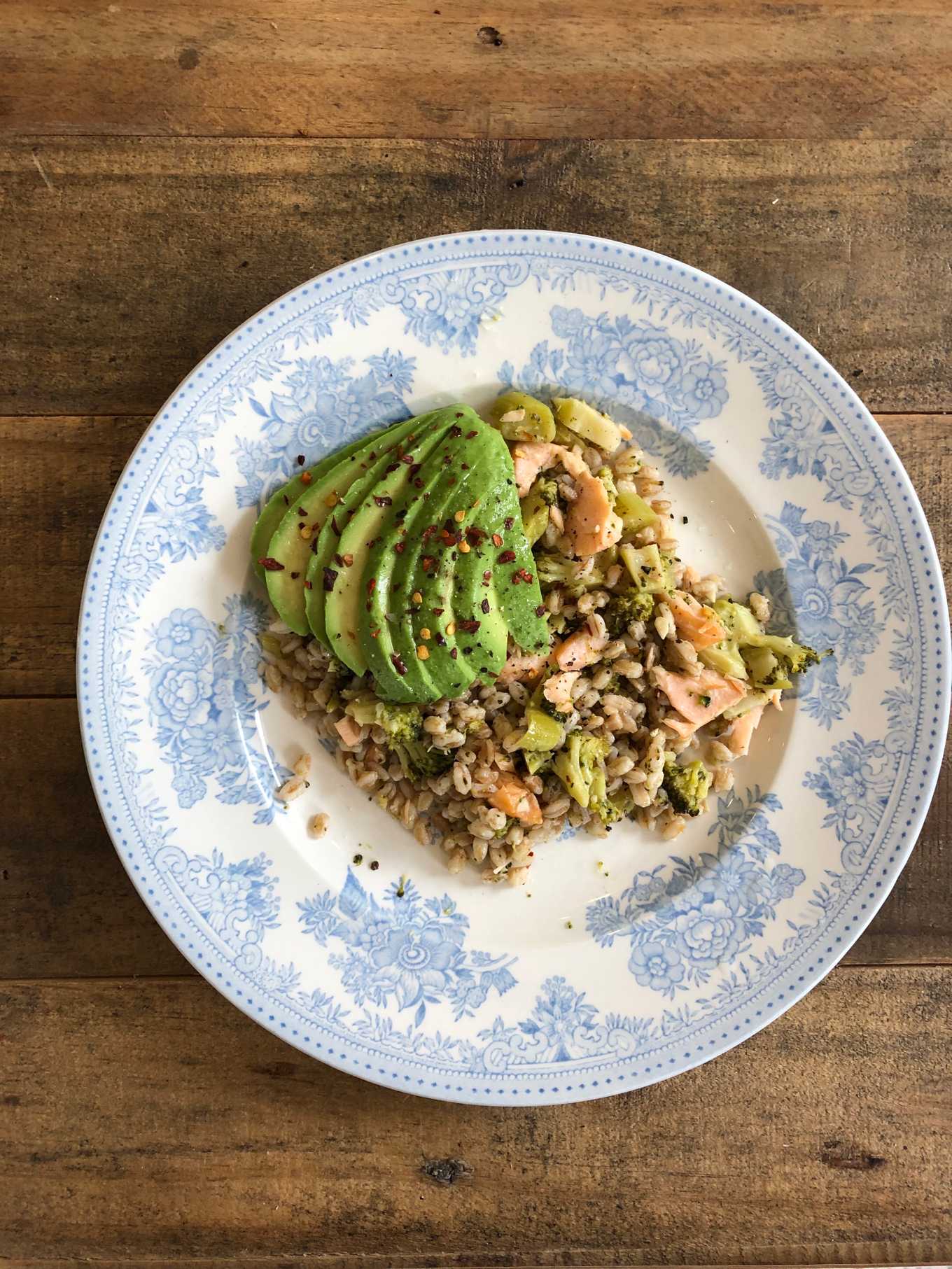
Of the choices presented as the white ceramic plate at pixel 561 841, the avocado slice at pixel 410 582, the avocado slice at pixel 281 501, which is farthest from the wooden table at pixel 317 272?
the avocado slice at pixel 410 582

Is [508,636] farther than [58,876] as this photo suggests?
No

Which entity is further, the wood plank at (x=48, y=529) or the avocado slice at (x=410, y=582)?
the wood plank at (x=48, y=529)

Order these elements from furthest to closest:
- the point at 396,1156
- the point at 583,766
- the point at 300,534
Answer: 1. the point at 396,1156
2. the point at 583,766
3. the point at 300,534

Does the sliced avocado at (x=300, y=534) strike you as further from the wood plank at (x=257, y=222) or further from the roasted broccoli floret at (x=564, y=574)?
the wood plank at (x=257, y=222)

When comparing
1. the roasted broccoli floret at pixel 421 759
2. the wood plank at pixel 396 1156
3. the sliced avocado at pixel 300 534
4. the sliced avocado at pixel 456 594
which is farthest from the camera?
the wood plank at pixel 396 1156

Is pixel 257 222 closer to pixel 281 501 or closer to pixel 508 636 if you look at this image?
pixel 281 501

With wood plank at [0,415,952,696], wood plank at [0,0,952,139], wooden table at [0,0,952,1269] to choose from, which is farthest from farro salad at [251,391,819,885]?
wood plank at [0,0,952,139]

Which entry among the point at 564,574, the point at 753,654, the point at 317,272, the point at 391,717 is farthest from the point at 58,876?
the point at 753,654
